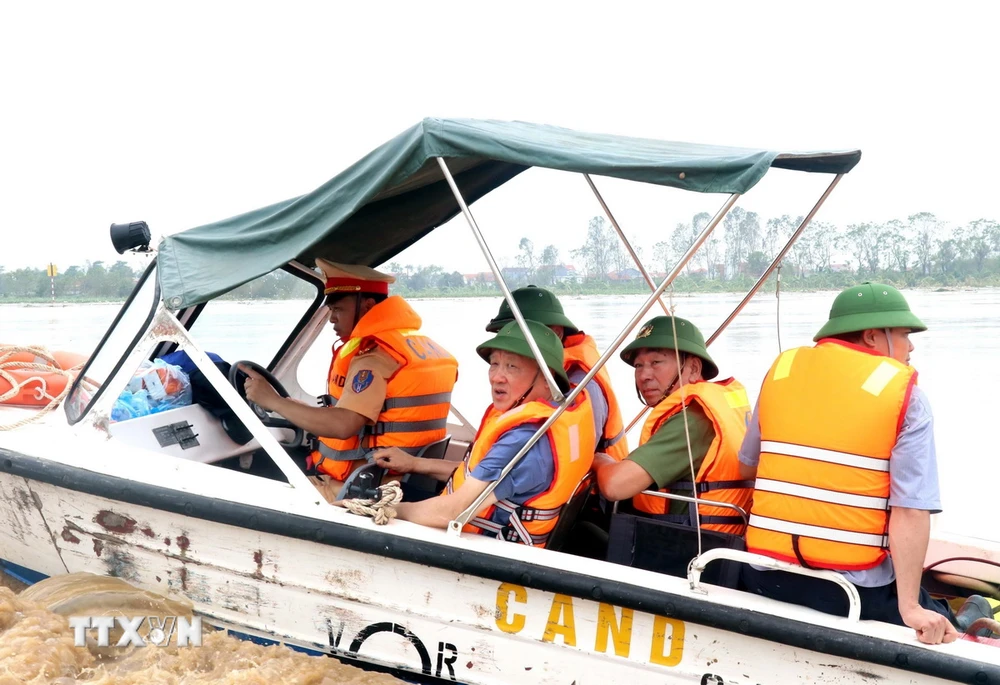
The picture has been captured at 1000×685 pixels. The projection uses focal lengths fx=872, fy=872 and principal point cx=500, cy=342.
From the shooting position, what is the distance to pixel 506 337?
3.16m

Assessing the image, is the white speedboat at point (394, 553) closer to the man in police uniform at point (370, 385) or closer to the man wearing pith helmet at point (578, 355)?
the man in police uniform at point (370, 385)

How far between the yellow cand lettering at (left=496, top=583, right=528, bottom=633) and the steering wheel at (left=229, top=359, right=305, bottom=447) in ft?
5.33

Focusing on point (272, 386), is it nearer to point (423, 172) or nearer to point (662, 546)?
point (423, 172)

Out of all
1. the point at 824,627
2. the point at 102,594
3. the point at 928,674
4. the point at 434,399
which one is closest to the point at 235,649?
the point at 102,594

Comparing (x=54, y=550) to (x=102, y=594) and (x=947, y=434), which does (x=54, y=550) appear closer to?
(x=102, y=594)

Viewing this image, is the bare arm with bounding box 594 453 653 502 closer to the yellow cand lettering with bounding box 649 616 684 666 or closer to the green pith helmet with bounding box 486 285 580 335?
the yellow cand lettering with bounding box 649 616 684 666

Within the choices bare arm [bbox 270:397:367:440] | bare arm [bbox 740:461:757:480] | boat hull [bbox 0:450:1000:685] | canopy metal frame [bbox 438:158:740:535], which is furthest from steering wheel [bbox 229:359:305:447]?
bare arm [bbox 740:461:757:480]

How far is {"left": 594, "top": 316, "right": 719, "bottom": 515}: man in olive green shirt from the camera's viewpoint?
3025 mm

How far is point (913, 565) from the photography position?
8.46 feet

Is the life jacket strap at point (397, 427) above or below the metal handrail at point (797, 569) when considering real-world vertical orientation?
above

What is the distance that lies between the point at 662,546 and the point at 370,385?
1.43 metres

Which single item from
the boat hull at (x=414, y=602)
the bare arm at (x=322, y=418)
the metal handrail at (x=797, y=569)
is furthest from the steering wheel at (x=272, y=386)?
the metal handrail at (x=797, y=569)

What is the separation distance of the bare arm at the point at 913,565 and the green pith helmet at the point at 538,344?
1.18 metres

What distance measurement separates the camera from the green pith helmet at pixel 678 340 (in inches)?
129
